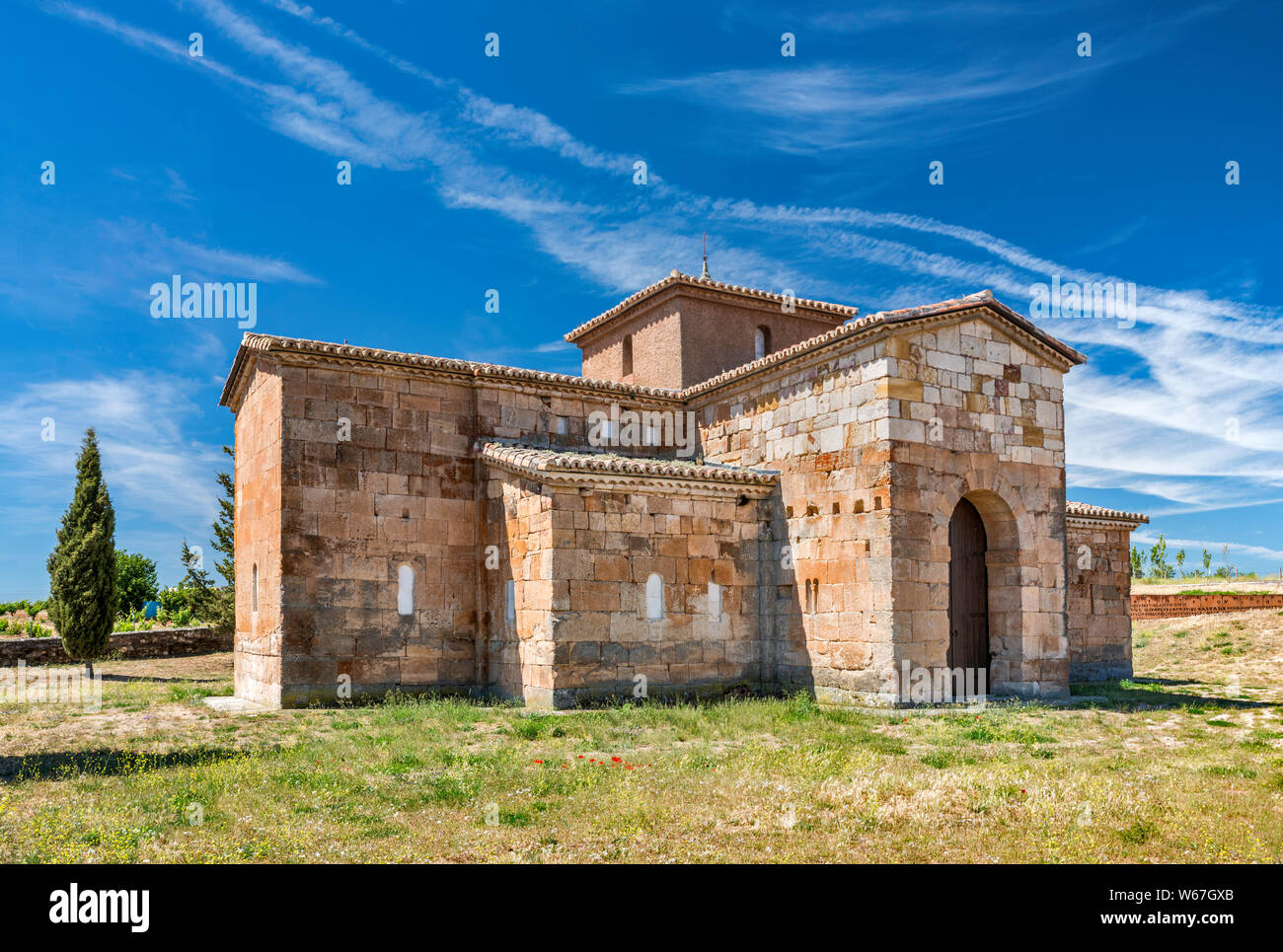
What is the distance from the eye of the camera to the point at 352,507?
1426 centimetres

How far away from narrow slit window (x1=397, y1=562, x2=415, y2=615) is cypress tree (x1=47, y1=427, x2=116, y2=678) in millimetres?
11448

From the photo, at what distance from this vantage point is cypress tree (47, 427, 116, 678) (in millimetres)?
21391

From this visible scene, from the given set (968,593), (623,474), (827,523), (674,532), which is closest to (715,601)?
(674,532)

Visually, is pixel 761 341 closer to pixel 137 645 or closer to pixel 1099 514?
pixel 1099 514

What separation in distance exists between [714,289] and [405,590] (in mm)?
8786

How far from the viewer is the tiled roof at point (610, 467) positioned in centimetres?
1326

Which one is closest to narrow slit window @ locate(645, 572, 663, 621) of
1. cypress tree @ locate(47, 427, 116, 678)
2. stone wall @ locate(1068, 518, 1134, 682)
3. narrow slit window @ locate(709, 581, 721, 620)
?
narrow slit window @ locate(709, 581, 721, 620)

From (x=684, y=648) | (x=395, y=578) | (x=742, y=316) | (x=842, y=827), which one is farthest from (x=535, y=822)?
(x=742, y=316)

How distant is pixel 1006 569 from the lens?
1432 centimetres

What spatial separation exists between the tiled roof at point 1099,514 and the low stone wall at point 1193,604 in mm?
9355

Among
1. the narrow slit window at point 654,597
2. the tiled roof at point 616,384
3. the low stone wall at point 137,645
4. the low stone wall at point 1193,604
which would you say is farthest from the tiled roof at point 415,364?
the low stone wall at point 1193,604

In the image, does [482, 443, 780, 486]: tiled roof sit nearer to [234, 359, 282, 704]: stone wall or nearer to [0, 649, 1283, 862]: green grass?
[234, 359, 282, 704]: stone wall

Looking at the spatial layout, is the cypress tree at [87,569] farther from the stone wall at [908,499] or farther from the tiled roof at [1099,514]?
the tiled roof at [1099,514]
